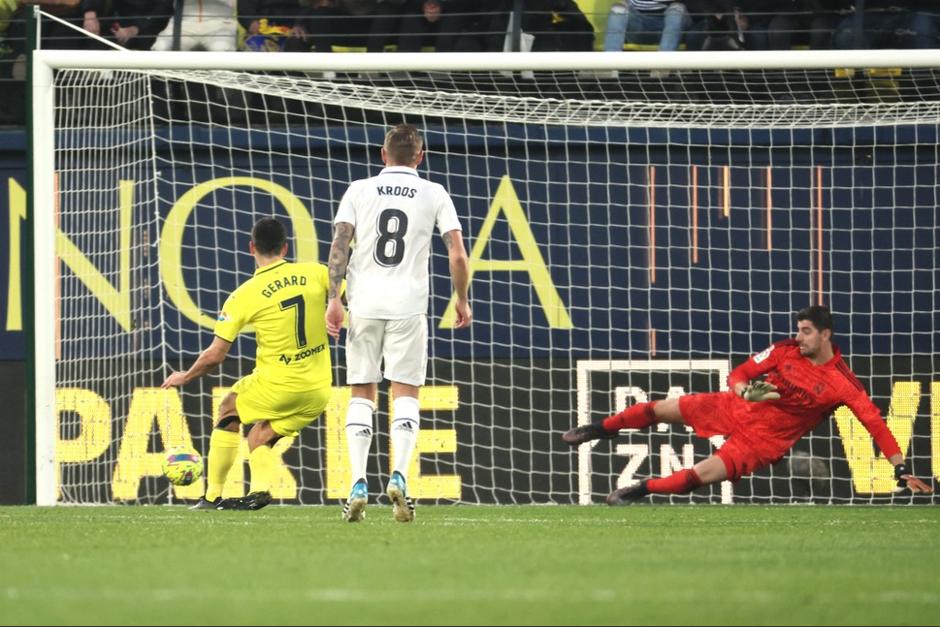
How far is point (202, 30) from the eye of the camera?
12.5m

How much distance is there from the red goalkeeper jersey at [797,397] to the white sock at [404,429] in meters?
1.98

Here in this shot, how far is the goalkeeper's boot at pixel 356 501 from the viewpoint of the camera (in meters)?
Answer: 7.35

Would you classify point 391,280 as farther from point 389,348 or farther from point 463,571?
point 463,571

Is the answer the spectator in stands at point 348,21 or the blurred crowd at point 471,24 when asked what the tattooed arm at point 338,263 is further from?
the spectator in stands at point 348,21

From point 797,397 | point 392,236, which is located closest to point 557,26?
point 797,397

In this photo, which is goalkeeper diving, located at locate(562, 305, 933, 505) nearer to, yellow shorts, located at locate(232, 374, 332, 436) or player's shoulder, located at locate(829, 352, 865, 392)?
player's shoulder, located at locate(829, 352, 865, 392)

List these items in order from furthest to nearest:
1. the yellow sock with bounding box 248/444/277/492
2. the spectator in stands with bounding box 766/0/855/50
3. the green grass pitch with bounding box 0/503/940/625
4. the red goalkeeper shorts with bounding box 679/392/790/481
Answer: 1. the spectator in stands with bounding box 766/0/855/50
2. the red goalkeeper shorts with bounding box 679/392/790/481
3. the yellow sock with bounding box 248/444/277/492
4. the green grass pitch with bounding box 0/503/940/625

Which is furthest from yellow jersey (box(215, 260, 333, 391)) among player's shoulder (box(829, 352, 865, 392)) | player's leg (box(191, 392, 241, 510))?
player's shoulder (box(829, 352, 865, 392))

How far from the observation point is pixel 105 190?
1098 cm

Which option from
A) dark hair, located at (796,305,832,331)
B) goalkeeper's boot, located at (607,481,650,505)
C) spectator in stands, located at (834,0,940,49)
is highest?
spectator in stands, located at (834,0,940,49)

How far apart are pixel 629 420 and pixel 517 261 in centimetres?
252

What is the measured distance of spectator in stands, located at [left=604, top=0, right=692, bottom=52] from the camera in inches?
482

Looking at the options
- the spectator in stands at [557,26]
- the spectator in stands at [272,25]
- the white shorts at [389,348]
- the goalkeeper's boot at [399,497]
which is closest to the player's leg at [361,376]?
the white shorts at [389,348]

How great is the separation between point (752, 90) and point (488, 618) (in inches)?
335
